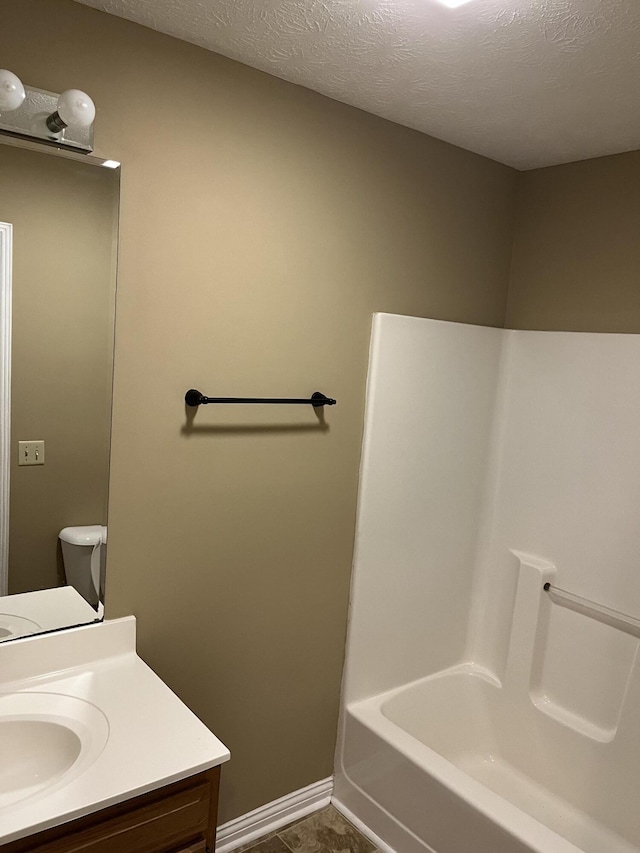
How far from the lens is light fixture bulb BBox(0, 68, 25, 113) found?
1.45 metres

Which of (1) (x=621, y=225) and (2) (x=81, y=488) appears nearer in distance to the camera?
(2) (x=81, y=488)

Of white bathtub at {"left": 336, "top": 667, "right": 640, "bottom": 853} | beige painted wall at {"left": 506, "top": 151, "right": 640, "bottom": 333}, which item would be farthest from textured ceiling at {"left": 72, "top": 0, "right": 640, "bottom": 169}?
white bathtub at {"left": 336, "top": 667, "right": 640, "bottom": 853}

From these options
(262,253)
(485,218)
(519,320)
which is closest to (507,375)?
(519,320)

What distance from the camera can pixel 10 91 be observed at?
4.77 feet

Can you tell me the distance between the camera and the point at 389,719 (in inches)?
96.2

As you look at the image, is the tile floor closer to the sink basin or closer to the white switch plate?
the sink basin

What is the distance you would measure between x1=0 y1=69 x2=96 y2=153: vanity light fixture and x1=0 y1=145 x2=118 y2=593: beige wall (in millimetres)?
49

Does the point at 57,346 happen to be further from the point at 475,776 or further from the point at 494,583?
the point at 475,776

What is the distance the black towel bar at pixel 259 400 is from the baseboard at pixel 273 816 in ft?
4.54

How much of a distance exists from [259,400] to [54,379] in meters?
0.58

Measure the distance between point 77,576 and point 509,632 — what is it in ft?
5.72

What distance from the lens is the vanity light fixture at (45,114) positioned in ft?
4.83

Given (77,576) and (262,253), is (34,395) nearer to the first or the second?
(77,576)

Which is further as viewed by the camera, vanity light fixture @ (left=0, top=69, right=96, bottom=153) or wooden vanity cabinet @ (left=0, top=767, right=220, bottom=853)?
vanity light fixture @ (left=0, top=69, right=96, bottom=153)
